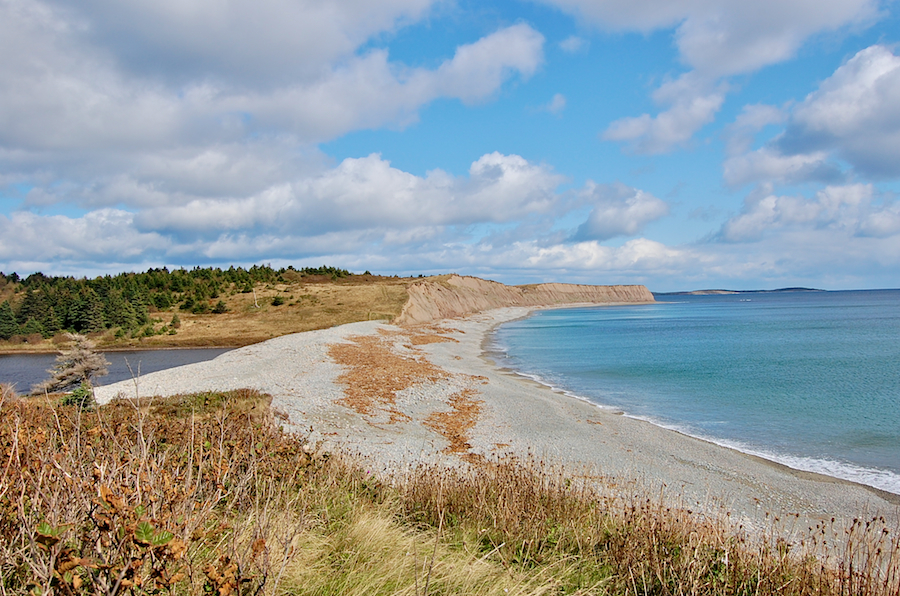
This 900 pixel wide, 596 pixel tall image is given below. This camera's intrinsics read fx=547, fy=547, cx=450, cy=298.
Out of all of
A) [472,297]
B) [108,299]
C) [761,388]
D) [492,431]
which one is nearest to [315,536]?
[492,431]

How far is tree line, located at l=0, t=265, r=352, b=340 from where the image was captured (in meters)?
55.1

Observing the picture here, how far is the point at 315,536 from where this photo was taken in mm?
5094

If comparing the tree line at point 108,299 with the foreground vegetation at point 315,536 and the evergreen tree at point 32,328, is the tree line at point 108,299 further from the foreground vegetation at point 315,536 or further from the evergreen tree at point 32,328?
the foreground vegetation at point 315,536

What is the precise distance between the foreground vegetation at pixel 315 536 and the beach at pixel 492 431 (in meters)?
1.19

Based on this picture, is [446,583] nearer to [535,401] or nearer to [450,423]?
[450,423]

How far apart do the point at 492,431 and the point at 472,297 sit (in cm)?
9057

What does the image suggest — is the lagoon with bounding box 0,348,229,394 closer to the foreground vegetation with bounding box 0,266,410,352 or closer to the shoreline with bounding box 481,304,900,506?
the foreground vegetation with bounding box 0,266,410,352

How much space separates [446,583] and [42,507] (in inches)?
124

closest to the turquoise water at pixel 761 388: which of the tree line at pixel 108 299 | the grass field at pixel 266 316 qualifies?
the grass field at pixel 266 316

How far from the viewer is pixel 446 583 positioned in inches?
174

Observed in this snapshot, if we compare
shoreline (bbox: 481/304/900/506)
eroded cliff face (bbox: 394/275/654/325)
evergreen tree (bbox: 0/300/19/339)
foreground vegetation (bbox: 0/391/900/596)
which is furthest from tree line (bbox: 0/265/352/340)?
foreground vegetation (bbox: 0/391/900/596)

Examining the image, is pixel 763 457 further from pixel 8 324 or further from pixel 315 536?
pixel 8 324

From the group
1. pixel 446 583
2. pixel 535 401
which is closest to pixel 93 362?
pixel 535 401

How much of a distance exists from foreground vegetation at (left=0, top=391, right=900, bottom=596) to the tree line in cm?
5387
